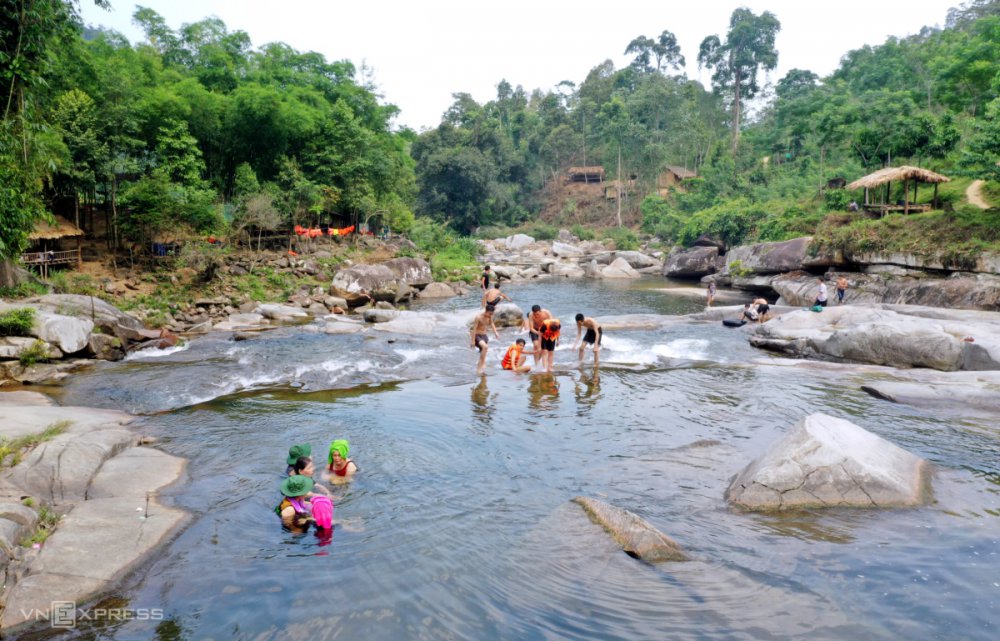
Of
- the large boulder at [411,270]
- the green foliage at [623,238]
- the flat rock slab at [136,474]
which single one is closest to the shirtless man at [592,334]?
the flat rock slab at [136,474]

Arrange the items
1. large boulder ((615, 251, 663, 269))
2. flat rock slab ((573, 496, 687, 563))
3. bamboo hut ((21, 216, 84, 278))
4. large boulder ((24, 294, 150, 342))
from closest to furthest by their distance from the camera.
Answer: flat rock slab ((573, 496, 687, 563)) < large boulder ((24, 294, 150, 342)) < bamboo hut ((21, 216, 84, 278)) < large boulder ((615, 251, 663, 269))

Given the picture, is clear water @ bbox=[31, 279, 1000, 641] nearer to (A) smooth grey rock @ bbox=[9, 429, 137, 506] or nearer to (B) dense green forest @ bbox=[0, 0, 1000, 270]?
(A) smooth grey rock @ bbox=[9, 429, 137, 506]

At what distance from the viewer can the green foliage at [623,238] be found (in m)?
52.4

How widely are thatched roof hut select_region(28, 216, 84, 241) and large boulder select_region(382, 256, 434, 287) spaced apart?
1340 cm

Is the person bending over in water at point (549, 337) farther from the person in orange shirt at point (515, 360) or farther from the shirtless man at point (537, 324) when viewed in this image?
the person in orange shirt at point (515, 360)

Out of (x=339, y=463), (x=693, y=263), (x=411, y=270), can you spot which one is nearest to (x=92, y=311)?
(x=339, y=463)

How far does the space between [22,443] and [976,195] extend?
109ft

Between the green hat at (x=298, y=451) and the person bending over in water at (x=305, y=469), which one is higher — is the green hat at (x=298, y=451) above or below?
above

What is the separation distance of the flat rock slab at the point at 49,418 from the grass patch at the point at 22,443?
0.14m

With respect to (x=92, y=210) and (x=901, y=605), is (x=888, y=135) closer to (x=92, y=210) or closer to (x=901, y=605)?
(x=901, y=605)

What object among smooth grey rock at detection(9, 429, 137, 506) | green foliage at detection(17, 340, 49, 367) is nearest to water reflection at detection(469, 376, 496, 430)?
smooth grey rock at detection(9, 429, 137, 506)

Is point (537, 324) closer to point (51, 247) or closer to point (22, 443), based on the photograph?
point (22, 443)

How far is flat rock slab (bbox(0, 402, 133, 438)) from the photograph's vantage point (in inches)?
322

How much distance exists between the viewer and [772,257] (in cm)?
2939
